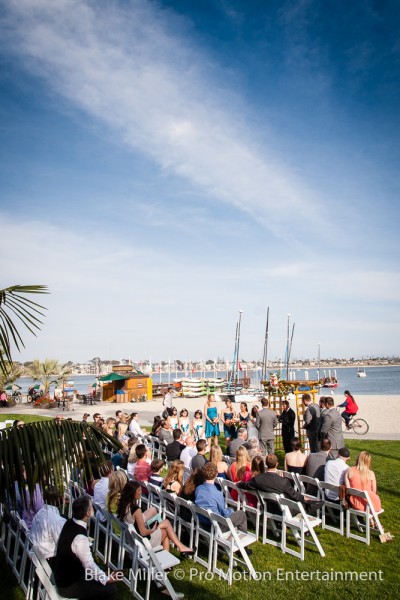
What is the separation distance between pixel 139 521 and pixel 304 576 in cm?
217

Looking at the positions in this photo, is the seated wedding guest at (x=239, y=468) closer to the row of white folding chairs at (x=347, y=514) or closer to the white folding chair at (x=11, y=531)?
the row of white folding chairs at (x=347, y=514)

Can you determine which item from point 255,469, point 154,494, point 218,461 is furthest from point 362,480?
point 154,494

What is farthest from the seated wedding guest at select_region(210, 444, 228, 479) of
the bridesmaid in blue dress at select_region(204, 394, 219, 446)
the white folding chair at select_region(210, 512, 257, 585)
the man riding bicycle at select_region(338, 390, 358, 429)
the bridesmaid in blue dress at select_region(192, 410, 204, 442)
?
the man riding bicycle at select_region(338, 390, 358, 429)

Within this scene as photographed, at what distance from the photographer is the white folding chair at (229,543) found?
5119 millimetres

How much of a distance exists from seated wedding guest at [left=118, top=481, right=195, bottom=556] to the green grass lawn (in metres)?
0.33

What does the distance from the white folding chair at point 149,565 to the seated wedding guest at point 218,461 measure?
2668 millimetres

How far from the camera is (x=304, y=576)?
17.3 ft

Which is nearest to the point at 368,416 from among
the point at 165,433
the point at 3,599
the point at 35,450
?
the point at 165,433

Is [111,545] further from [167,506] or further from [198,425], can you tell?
[198,425]

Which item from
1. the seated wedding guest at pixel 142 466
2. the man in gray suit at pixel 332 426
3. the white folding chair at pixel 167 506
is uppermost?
the man in gray suit at pixel 332 426

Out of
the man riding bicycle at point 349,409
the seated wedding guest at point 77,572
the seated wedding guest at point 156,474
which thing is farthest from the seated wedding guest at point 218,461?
the man riding bicycle at point 349,409

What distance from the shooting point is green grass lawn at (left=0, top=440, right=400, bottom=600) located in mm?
4875

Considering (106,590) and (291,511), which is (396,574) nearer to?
(291,511)

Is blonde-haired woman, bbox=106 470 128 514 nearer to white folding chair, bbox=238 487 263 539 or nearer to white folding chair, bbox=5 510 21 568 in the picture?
white folding chair, bbox=5 510 21 568
